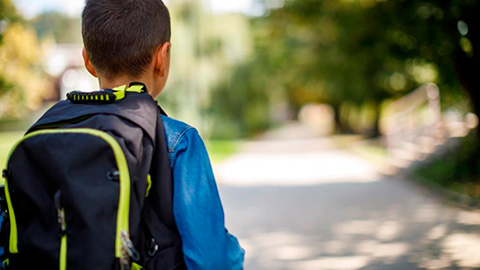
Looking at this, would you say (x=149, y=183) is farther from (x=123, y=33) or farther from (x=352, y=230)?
(x=352, y=230)

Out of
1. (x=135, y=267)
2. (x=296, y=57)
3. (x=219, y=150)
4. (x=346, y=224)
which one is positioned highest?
(x=296, y=57)

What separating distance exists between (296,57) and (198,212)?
23.8 metres

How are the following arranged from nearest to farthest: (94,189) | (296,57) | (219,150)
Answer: (94,189)
(219,150)
(296,57)

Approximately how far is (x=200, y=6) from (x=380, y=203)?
12.9 meters

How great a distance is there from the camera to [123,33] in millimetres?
1438

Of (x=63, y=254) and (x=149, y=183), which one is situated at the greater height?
(x=149, y=183)

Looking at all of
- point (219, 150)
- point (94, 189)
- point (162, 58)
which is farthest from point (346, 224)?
point (219, 150)

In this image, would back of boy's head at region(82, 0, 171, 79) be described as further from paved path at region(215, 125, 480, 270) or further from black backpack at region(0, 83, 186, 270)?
paved path at region(215, 125, 480, 270)

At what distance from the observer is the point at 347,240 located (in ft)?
A: 18.7

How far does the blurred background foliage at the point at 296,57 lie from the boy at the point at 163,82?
17.9ft

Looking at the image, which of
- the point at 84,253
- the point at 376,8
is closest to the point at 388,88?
the point at 376,8

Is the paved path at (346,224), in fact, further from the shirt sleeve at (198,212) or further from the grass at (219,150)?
the grass at (219,150)

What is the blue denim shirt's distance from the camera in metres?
1.33

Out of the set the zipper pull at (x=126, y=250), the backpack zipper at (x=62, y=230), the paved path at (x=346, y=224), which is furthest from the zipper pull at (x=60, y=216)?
the paved path at (x=346, y=224)
